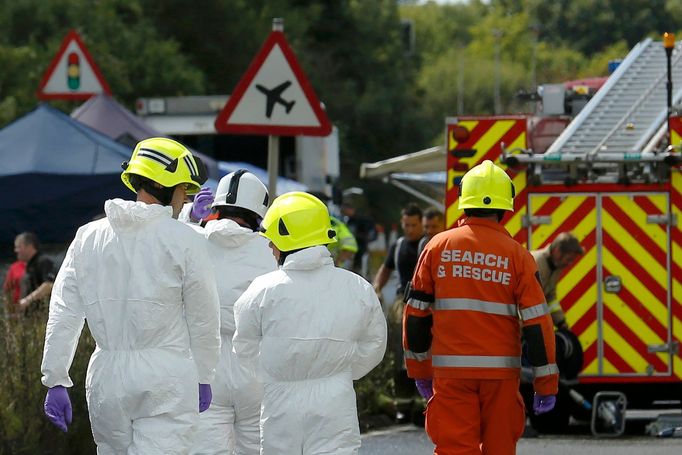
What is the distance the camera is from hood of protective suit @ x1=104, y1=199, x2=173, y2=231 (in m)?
7.10

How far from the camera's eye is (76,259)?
23.7 ft

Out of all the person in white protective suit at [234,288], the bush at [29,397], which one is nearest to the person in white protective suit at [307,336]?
the person in white protective suit at [234,288]

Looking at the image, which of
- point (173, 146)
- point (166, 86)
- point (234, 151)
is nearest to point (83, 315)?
point (173, 146)

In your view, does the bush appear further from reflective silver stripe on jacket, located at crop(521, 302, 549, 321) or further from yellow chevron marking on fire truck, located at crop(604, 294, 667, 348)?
yellow chevron marking on fire truck, located at crop(604, 294, 667, 348)

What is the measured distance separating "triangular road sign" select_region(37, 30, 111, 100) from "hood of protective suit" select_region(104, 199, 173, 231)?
9671mm

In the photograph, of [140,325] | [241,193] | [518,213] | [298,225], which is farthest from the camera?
[518,213]

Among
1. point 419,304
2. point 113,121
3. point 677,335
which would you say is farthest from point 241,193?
point 113,121

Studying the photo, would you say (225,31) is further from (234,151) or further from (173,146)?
(173,146)

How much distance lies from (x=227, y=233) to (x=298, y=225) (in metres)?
1.10

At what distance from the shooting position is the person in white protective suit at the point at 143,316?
706 cm

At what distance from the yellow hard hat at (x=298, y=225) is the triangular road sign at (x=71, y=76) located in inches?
377

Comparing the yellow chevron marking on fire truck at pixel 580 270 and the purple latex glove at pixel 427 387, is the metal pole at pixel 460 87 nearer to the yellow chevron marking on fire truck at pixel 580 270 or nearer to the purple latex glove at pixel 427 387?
the yellow chevron marking on fire truck at pixel 580 270

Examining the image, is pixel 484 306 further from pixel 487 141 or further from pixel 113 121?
pixel 113 121

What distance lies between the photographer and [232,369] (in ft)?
26.5
